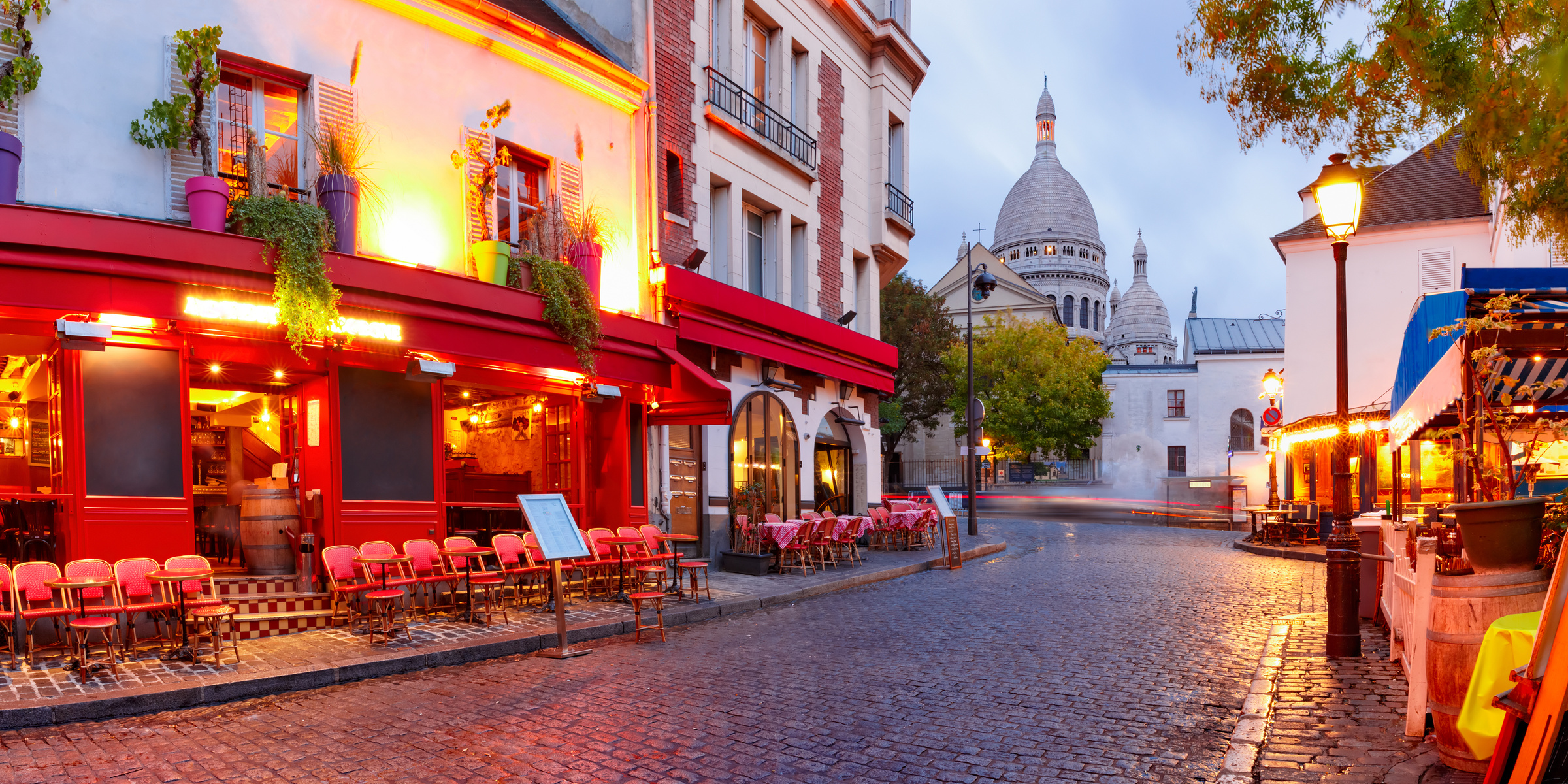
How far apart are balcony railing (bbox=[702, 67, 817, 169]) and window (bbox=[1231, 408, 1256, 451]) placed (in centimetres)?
4185

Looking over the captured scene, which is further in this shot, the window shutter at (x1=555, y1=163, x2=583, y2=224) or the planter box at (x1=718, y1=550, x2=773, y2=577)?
the planter box at (x1=718, y1=550, x2=773, y2=577)

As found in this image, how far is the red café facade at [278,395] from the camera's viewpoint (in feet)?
25.7

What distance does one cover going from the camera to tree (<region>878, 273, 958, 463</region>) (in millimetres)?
43562

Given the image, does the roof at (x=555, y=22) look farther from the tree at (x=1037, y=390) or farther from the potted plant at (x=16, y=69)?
the tree at (x=1037, y=390)

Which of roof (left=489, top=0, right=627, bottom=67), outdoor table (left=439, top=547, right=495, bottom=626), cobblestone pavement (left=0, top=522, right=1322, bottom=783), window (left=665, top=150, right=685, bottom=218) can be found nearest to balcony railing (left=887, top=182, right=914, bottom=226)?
window (left=665, top=150, right=685, bottom=218)

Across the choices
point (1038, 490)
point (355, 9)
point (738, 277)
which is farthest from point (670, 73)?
point (1038, 490)

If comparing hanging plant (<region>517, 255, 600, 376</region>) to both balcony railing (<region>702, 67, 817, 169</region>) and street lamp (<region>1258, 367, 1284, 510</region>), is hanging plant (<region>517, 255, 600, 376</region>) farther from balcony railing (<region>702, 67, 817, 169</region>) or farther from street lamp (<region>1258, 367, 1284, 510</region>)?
street lamp (<region>1258, 367, 1284, 510</region>)

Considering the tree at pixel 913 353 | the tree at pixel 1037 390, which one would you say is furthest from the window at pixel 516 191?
the tree at pixel 1037 390

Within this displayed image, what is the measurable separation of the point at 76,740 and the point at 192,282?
4.02 metres

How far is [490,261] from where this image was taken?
10.9 metres

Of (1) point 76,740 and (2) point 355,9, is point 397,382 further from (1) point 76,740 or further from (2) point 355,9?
(1) point 76,740

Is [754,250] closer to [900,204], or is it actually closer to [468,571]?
[900,204]

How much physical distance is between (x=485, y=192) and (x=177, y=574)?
537cm

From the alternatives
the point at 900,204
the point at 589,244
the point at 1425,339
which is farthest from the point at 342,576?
the point at 900,204
